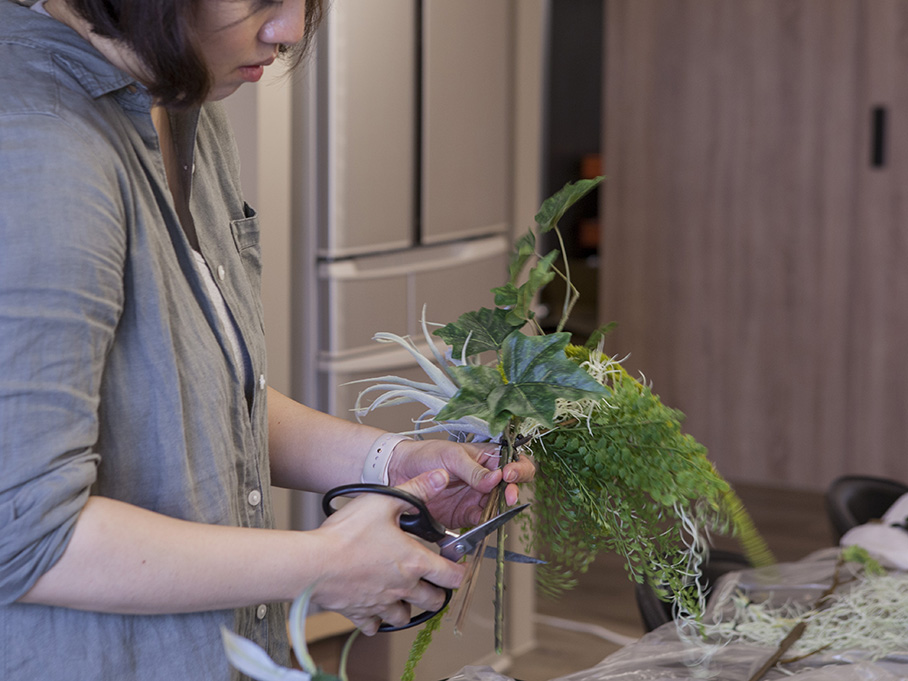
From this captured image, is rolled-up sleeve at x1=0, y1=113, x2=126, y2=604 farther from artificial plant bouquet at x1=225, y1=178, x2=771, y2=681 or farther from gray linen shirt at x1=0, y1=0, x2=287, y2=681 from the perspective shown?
artificial plant bouquet at x1=225, y1=178, x2=771, y2=681

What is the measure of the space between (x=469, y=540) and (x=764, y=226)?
3908 millimetres

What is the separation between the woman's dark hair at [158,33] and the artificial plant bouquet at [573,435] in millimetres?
334

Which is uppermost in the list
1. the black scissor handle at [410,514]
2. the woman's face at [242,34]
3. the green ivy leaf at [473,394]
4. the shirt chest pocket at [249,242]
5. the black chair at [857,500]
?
the woman's face at [242,34]

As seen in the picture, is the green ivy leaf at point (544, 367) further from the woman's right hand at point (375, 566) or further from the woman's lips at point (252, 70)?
the woman's lips at point (252, 70)

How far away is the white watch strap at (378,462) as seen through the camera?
1.07 meters

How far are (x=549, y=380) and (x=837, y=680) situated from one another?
1.74 feet

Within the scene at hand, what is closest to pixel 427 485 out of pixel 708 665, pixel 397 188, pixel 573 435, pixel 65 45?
pixel 573 435

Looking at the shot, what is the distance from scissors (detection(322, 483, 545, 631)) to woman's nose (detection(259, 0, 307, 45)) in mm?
362

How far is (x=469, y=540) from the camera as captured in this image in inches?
36.1

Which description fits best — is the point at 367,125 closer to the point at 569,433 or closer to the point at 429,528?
the point at 569,433

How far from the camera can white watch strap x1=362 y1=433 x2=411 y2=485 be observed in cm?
107

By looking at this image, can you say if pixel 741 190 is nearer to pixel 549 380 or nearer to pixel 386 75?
pixel 386 75

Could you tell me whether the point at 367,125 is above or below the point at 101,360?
above

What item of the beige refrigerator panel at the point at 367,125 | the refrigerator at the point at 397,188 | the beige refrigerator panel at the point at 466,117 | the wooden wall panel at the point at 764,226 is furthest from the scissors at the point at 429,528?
the wooden wall panel at the point at 764,226
